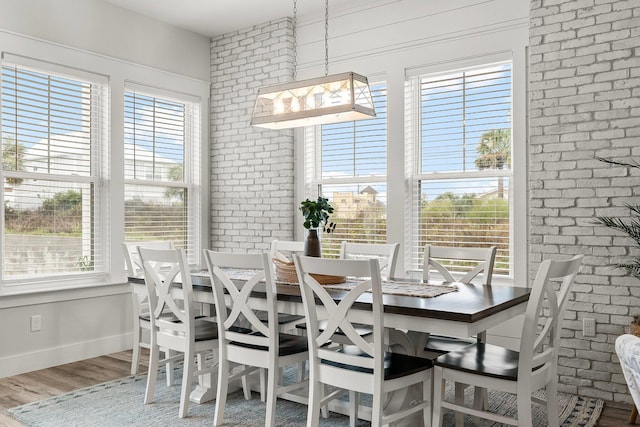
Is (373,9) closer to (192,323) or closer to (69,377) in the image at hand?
(192,323)

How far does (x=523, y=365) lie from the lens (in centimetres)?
230

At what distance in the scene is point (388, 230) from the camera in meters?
4.60

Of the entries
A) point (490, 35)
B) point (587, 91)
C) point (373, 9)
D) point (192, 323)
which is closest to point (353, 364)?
point (192, 323)

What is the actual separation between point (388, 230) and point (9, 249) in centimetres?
295

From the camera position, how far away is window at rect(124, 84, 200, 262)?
4.94m

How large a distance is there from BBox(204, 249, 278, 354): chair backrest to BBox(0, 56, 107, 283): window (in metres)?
1.98

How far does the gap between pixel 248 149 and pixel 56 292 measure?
2177 millimetres

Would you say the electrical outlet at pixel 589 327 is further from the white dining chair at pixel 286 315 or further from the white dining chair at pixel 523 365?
the white dining chair at pixel 286 315

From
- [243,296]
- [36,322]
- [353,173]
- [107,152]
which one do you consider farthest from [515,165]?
[36,322]

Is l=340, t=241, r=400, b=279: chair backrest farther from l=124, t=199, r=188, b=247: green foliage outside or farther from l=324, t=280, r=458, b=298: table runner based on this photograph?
l=124, t=199, r=188, b=247: green foliage outside

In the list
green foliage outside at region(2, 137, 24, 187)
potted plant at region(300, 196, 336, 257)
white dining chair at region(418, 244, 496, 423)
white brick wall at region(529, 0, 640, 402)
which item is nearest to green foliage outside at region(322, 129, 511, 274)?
white dining chair at region(418, 244, 496, 423)

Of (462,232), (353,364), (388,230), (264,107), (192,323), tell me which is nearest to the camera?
(353,364)

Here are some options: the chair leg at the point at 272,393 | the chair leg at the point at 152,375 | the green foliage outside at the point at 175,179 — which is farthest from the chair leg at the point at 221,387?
the green foliage outside at the point at 175,179

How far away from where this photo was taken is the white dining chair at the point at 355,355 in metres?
2.34
